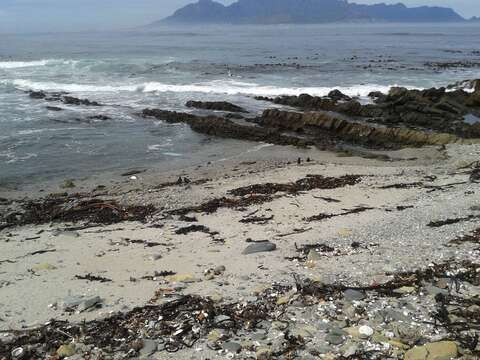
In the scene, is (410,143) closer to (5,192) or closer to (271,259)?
(271,259)

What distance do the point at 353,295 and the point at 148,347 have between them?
2.55m

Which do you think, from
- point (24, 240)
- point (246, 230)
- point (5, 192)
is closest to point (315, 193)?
point (246, 230)

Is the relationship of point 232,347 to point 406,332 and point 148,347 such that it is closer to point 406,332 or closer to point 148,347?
point 148,347

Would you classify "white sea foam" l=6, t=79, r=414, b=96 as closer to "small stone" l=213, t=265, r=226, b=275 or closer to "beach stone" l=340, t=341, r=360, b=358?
"small stone" l=213, t=265, r=226, b=275

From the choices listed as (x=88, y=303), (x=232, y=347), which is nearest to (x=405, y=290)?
(x=232, y=347)

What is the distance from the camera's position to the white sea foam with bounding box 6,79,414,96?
98.4 ft

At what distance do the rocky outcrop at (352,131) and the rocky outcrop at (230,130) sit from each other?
3.06 feet

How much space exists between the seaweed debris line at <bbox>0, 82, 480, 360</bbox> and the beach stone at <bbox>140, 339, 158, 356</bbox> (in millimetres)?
24

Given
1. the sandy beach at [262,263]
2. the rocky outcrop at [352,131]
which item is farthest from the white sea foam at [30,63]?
the sandy beach at [262,263]

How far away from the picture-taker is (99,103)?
26891mm

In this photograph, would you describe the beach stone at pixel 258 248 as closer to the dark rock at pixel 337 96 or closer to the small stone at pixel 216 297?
the small stone at pixel 216 297

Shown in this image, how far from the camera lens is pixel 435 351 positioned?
4.41m

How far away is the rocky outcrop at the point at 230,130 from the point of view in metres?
18.5

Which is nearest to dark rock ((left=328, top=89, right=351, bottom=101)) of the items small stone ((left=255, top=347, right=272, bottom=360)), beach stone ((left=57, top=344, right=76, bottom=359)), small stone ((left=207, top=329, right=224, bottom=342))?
small stone ((left=207, top=329, right=224, bottom=342))
